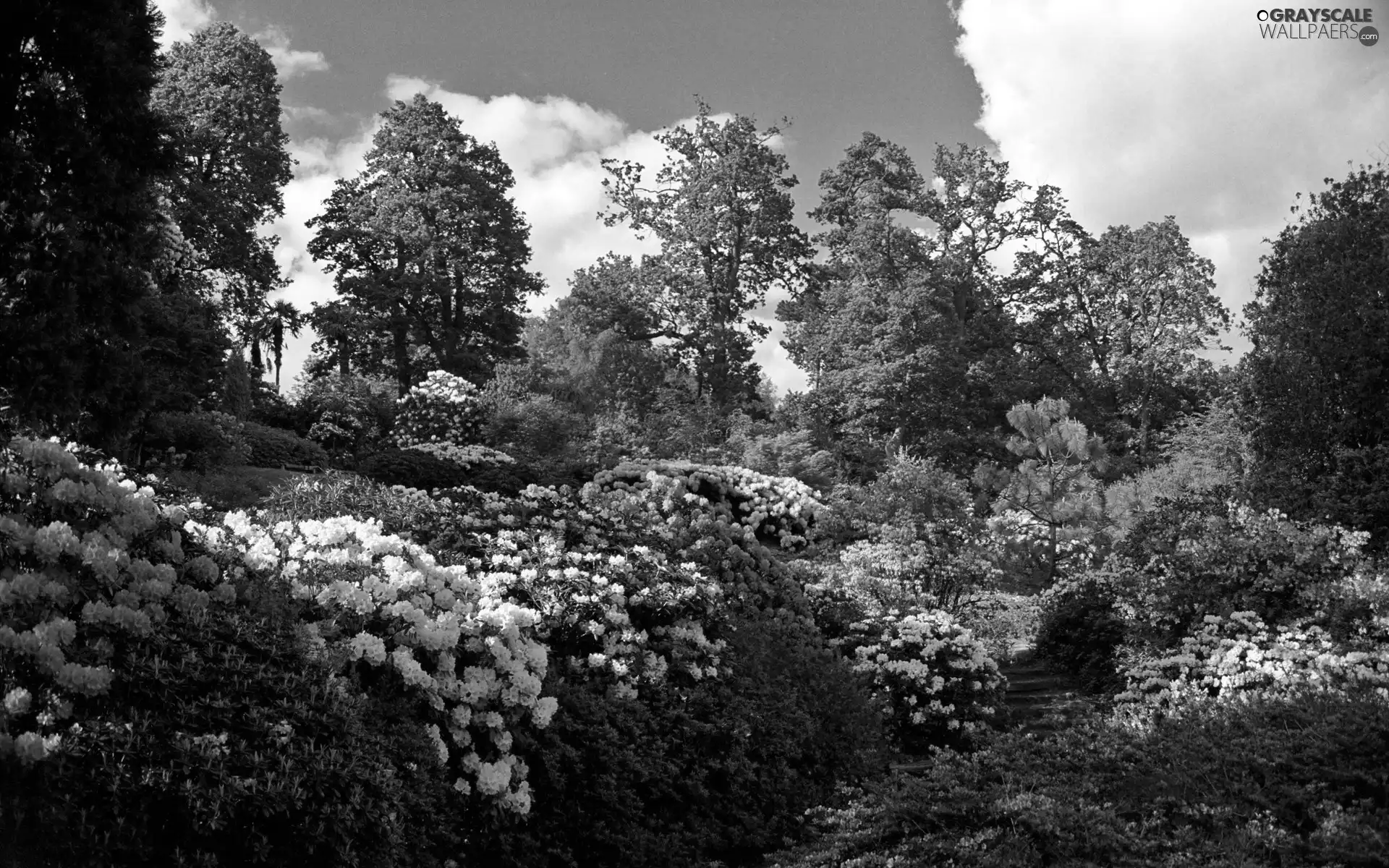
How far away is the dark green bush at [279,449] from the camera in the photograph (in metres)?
15.6

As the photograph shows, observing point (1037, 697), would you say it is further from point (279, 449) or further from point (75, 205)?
point (279, 449)

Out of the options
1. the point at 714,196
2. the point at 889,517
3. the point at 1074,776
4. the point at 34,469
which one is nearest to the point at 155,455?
the point at 889,517

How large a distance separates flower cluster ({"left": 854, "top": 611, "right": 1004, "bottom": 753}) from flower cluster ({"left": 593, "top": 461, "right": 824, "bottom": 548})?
20.5 ft

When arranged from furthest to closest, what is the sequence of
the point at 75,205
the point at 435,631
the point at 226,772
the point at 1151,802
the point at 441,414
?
the point at 441,414
the point at 75,205
the point at 1151,802
the point at 435,631
the point at 226,772

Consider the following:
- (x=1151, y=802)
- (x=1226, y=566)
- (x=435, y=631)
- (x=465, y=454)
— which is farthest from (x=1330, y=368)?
(x=465, y=454)

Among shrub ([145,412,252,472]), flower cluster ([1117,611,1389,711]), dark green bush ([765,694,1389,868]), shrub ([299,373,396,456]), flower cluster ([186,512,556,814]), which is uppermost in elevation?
shrub ([299,373,396,456])

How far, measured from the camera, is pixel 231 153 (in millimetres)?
22375

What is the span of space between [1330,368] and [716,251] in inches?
721

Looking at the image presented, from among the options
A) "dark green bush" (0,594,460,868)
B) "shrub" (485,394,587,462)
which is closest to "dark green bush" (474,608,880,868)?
"dark green bush" (0,594,460,868)

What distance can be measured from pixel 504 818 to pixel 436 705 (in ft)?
1.55

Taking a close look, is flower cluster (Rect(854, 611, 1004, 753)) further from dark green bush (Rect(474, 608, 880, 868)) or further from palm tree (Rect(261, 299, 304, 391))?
palm tree (Rect(261, 299, 304, 391))

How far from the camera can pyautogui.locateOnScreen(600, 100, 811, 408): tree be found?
26.5 meters

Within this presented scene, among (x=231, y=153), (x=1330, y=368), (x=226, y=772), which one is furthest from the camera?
(x=231, y=153)

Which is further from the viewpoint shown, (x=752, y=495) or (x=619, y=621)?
(x=752, y=495)
